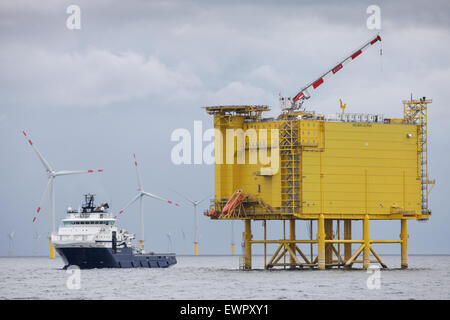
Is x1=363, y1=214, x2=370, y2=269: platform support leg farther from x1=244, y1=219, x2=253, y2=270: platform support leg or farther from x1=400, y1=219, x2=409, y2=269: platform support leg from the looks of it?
x1=244, y1=219, x2=253, y2=270: platform support leg

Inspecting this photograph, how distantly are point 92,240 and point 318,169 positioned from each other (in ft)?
104

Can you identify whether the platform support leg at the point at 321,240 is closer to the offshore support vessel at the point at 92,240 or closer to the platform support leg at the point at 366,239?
the platform support leg at the point at 366,239

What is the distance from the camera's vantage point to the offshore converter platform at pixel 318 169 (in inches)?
4043

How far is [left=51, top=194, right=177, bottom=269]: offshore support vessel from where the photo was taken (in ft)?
401

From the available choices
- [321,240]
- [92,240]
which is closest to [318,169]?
[321,240]

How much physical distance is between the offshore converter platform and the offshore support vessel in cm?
2004

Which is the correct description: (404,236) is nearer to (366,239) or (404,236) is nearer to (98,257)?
(366,239)

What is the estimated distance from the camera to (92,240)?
123 meters

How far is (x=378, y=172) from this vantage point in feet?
348

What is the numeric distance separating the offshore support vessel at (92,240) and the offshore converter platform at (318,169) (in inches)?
789

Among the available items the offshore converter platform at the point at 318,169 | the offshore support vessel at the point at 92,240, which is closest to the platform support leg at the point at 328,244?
the offshore converter platform at the point at 318,169
